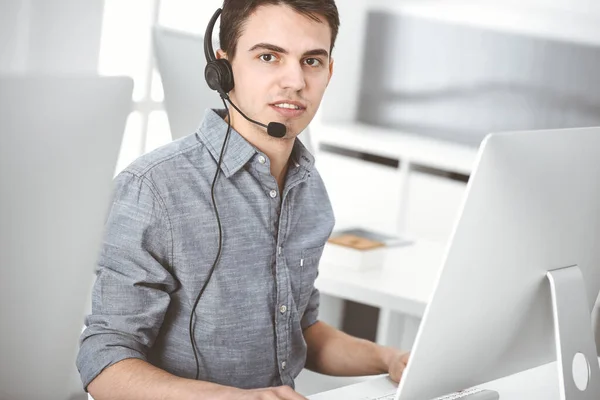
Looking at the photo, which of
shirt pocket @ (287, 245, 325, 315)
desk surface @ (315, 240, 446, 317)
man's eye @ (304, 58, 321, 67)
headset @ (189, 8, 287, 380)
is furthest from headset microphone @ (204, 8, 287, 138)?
desk surface @ (315, 240, 446, 317)

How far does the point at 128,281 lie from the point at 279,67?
0.42 metres

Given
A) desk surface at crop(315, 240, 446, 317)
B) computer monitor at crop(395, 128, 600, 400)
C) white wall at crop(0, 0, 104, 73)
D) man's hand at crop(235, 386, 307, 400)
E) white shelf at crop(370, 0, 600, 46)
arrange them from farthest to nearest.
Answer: white shelf at crop(370, 0, 600, 46) < desk surface at crop(315, 240, 446, 317) < white wall at crop(0, 0, 104, 73) < man's hand at crop(235, 386, 307, 400) < computer monitor at crop(395, 128, 600, 400)

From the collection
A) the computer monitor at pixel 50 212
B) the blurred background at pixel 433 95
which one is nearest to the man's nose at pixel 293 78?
the computer monitor at pixel 50 212

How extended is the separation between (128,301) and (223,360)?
0.21 m

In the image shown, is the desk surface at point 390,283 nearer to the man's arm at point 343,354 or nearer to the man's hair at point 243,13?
the man's arm at point 343,354

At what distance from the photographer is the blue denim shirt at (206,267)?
139 centimetres

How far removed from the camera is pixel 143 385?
133cm

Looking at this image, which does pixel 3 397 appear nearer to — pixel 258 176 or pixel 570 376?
pixel 258 176

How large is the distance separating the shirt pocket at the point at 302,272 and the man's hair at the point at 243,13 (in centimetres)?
35

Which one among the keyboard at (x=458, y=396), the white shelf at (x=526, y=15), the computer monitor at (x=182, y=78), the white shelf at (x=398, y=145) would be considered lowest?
the keyboard at (x=458, y=396)

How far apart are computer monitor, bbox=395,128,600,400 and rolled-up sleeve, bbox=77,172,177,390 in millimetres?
442

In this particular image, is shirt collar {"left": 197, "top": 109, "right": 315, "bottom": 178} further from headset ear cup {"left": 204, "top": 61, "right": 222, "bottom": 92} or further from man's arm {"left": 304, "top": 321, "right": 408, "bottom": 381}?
man's arm {"left": 304, "top": 321, "right": 408, "bottom": 381}

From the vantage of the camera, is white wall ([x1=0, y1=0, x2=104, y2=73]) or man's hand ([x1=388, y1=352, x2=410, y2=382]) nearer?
white wall ([x1=0, y1=0, x2=104, y2=73])

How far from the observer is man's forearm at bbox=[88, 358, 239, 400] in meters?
1.31
